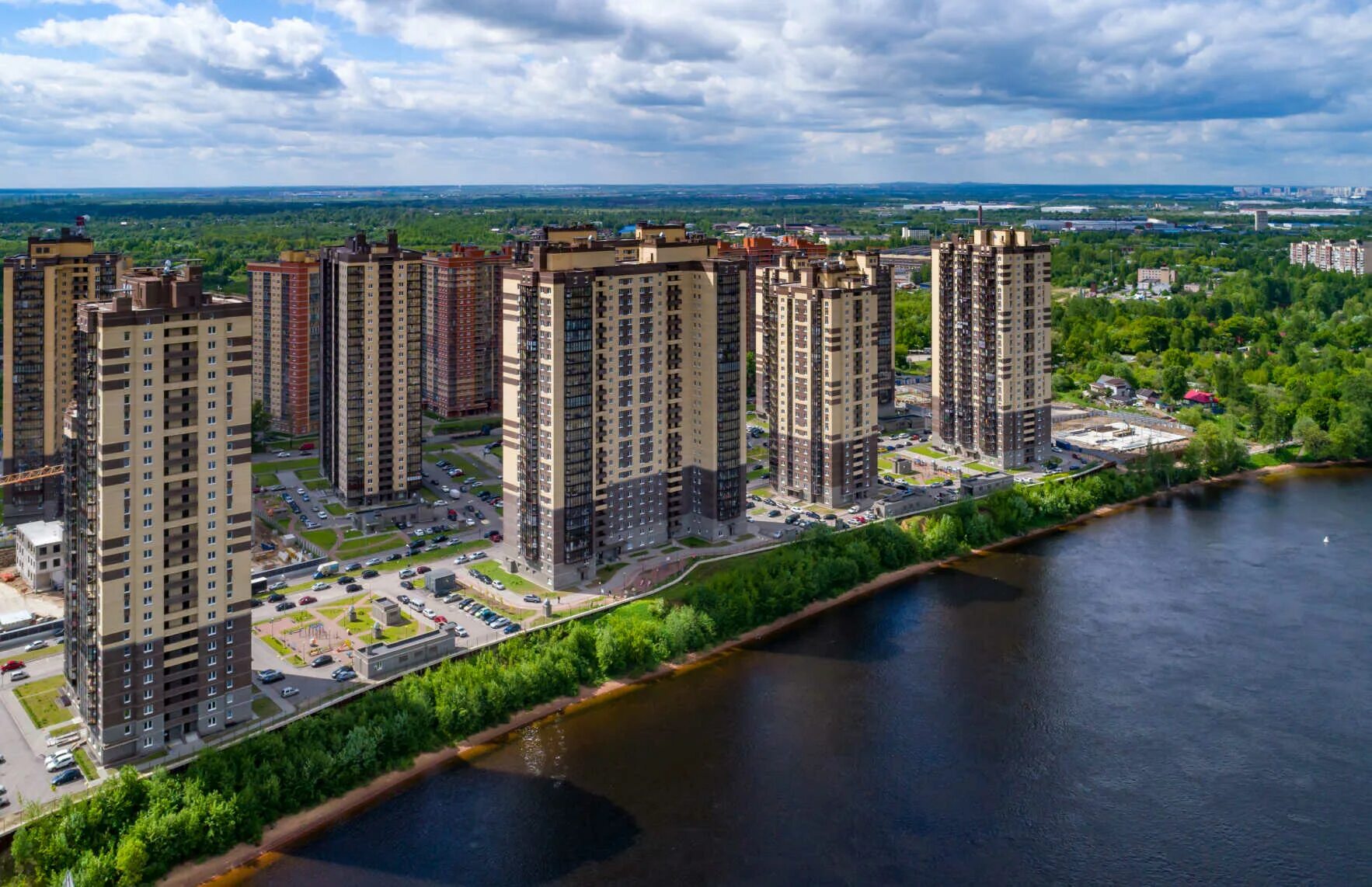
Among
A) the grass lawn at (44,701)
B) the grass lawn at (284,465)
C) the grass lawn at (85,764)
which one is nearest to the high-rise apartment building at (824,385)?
the grass lawn at (284,465)

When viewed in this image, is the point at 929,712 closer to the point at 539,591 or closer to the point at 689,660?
the point at 689,660

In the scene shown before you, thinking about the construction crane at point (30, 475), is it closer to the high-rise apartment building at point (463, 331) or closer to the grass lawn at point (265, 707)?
the grass lawn at point (265, 707)

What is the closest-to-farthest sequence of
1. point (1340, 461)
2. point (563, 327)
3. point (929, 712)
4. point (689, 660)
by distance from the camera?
point (929, 712) < point (689, 660) < point (563, 327) < point (1340, 461)

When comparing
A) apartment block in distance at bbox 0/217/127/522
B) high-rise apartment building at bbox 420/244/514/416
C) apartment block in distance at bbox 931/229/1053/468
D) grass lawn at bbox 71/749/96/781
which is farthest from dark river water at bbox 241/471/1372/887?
high-rise apartment building at bbox 420/244/514/416

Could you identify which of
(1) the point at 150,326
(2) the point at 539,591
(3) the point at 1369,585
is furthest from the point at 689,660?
(3) the point at 1369,585

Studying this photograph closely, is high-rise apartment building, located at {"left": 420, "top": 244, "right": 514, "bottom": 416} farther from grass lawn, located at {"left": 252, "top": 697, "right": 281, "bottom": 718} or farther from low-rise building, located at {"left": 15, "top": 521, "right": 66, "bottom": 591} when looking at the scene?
grass lawn, located at {"left": 252, "top": 697, "right": 281, "bottom": 718}

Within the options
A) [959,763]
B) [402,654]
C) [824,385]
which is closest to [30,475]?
[402,654]

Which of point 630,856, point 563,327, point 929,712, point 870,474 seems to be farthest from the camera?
point 870,474

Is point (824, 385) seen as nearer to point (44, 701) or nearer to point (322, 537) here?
point (322, 537)
